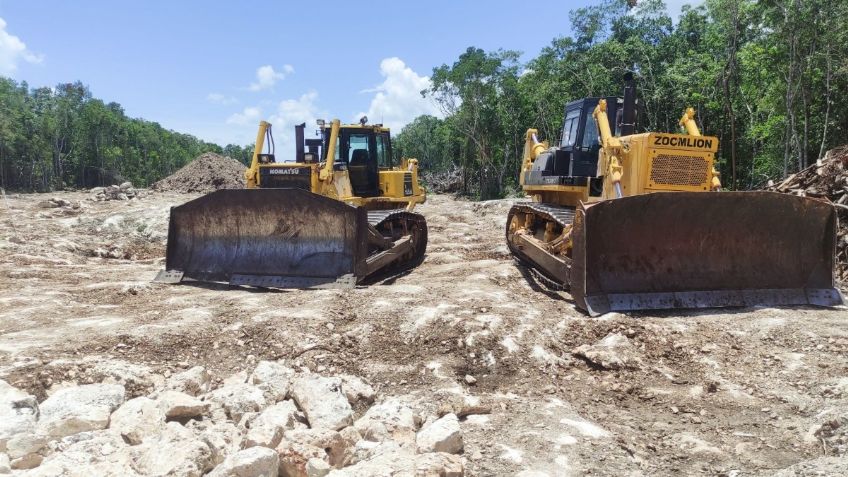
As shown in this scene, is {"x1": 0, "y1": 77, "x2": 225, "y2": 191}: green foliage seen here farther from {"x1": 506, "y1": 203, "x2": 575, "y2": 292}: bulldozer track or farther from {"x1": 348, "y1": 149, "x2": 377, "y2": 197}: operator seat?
{"x1": 506, "y1": 203, "x2": 575, "y2": 292}: bulldozer track

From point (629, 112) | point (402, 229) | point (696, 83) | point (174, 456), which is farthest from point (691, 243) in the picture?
point (696, 83)

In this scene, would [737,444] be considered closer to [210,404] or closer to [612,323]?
[612,323]

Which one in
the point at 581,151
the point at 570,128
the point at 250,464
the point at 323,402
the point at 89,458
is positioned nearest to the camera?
the point at 250,464

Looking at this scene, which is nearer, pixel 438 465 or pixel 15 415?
pixel 438 465

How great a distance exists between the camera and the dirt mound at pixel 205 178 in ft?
119

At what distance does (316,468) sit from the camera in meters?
3.12

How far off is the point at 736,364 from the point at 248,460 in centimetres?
400

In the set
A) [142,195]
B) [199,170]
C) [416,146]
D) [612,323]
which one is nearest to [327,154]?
[612,323]

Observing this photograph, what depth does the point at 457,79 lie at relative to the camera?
32.0 metres

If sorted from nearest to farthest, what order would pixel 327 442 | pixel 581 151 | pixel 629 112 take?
1. pixel 327 442
2. pixel 629 112
3. pixel 581 151

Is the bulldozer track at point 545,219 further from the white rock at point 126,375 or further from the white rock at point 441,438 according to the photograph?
the white rock at point 126,375

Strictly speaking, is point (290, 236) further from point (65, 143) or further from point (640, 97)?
point (65, 143)

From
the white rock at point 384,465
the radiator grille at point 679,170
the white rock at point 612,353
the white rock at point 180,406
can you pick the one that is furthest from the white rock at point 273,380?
the radiator grille at point 679,170

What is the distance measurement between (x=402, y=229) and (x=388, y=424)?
6.45 m
